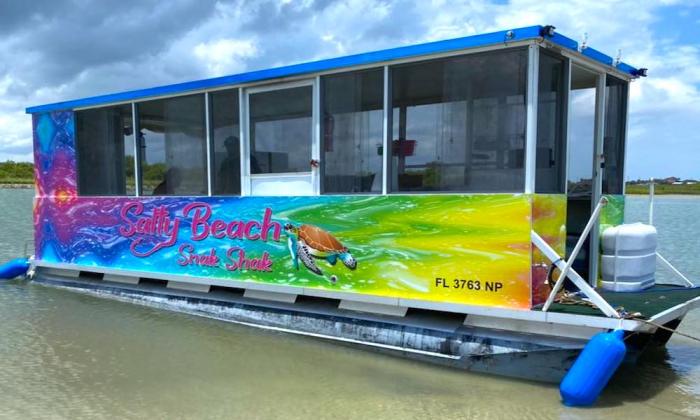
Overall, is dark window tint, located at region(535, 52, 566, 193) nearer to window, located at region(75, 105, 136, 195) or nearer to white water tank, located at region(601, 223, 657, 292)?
white water tank, located at region(601, 223, 657, 292)

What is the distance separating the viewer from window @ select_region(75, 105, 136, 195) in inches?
292

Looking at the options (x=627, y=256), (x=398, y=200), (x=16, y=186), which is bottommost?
(x=16, y=186)

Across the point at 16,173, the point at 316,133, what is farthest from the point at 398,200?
the point at 16,173

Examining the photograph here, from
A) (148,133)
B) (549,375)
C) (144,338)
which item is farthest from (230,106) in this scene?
(549,375)

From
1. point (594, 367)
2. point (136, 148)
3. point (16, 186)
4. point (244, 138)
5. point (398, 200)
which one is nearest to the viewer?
point (594, 367)

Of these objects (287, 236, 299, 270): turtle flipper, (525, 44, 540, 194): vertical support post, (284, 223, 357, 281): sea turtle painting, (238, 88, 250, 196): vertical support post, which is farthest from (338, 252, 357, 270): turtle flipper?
(525, 44, 540, 194): vertical support post

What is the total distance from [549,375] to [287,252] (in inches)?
112

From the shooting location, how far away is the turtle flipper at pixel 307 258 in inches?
223

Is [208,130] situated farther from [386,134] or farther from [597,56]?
[597,56]

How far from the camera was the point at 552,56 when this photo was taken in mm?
4641

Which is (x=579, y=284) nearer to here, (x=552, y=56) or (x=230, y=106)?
(x=552, y=56)

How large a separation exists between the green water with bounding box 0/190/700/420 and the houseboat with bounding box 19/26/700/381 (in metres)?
0.27

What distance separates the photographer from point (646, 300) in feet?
15.8

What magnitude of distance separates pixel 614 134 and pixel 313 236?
3392 mm
